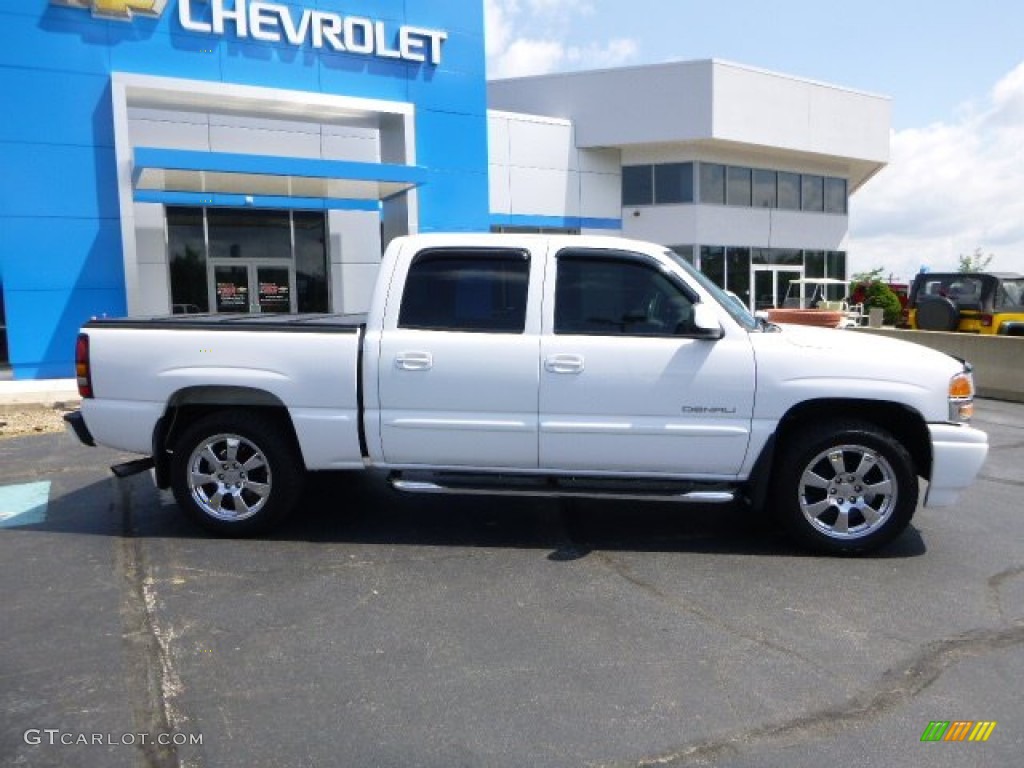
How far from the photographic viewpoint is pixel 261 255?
19.0 meters

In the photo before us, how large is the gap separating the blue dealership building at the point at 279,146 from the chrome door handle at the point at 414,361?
11411 millimetres

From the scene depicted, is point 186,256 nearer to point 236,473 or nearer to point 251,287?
point 251,287

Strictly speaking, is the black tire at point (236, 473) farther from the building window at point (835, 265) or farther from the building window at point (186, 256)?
the building window at point (835, 265)

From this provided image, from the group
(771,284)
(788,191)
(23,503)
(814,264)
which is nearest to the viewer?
(23,503)

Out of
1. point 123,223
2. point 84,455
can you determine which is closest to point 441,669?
point 84,455

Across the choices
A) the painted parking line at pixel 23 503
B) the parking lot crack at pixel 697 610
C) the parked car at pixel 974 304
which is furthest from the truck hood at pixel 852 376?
the parked car at pixel 974 304

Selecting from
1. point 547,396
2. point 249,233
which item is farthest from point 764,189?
point 547,396

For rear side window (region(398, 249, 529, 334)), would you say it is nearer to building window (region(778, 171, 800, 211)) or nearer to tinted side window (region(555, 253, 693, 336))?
tinted side window (region(555, 253, 693, 336))

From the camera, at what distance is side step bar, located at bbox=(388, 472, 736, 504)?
4.95 metres

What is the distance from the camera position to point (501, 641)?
3857mm

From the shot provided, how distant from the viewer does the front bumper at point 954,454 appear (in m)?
4.86

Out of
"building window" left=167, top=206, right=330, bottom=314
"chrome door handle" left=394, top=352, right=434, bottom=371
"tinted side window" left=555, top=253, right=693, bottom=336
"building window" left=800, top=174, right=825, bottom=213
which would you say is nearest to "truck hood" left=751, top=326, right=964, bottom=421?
"tinted side window" left=555, top=253, right=693, bottom=336

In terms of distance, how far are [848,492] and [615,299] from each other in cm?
188

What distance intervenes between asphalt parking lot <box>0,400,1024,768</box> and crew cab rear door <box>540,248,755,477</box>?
2.16 feet
